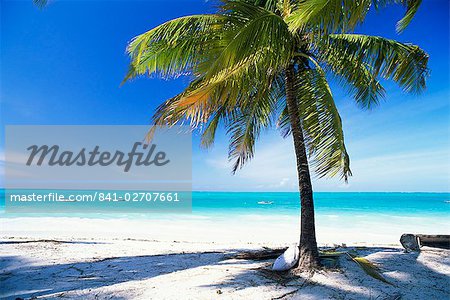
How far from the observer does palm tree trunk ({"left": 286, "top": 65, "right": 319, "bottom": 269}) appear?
426 centimetres

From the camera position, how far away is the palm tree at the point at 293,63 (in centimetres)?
315

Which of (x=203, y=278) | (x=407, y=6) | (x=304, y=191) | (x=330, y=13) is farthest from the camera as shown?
(x=304, y=191)

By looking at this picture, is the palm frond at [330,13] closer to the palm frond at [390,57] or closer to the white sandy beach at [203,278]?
the palm frond at [390,57]

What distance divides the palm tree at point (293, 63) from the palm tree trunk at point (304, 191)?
0.01m

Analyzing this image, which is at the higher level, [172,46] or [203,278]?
[172,46]

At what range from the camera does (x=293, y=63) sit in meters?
4.42

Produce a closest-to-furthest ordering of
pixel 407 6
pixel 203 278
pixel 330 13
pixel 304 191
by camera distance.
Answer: pixel 330 13 < pixel 407 6 < pixel 203 278 < pixel 304 191

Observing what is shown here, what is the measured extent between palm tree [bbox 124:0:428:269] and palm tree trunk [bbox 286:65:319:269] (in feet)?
0.05

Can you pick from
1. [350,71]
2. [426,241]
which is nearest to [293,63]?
[350,71]

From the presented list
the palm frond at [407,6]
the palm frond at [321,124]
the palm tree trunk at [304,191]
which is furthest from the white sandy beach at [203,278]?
the palm frond at [407,6]

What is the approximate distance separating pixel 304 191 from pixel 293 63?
1.86 m

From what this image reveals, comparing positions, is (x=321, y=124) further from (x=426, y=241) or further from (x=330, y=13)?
(x=426, y=241)

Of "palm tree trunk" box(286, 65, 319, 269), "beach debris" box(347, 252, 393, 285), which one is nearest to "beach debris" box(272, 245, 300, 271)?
"palm tree trunk" box(286, 65, 319, 269)

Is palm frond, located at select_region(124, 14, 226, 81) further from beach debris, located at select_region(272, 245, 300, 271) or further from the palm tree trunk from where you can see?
beach debris, located at select_region(272, 245, 300, 271)
